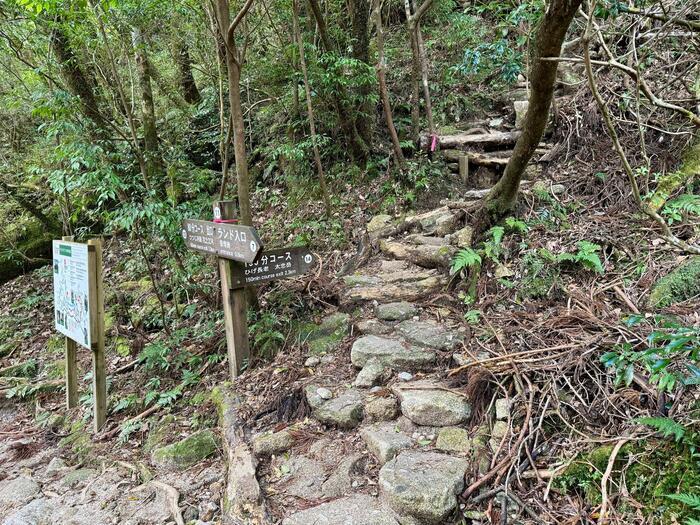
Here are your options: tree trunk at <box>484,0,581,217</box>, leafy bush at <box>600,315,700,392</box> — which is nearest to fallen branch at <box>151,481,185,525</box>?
leafy bush at <box>600,315,700,392</box>

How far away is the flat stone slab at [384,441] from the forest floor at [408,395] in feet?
0.06

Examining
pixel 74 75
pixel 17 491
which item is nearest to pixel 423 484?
pixel 17 491

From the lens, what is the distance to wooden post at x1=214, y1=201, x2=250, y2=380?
4316mm

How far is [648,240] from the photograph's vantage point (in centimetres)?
453

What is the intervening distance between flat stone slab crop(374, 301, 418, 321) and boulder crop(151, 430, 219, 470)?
6.86 ft

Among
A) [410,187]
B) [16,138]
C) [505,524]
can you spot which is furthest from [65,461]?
[16,138]

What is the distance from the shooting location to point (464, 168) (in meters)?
7.51

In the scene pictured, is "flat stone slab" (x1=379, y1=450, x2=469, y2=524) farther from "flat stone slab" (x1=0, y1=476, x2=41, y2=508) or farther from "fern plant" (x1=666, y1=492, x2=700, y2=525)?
"flat stone slab" (x1=0, y1=476, x2=41, y2=508)

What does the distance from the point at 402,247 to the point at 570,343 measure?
3142 mm

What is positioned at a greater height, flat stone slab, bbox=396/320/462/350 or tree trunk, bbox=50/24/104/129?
tree trunk, bbox=50/24/104/129

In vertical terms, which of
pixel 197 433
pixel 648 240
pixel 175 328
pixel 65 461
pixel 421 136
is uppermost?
pixel 421 136

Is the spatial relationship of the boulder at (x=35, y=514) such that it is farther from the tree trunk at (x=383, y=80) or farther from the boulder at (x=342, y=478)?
the tree trunk at (x=383, y=80)

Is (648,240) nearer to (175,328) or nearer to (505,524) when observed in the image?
(505,524)

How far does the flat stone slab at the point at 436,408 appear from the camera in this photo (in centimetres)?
327
